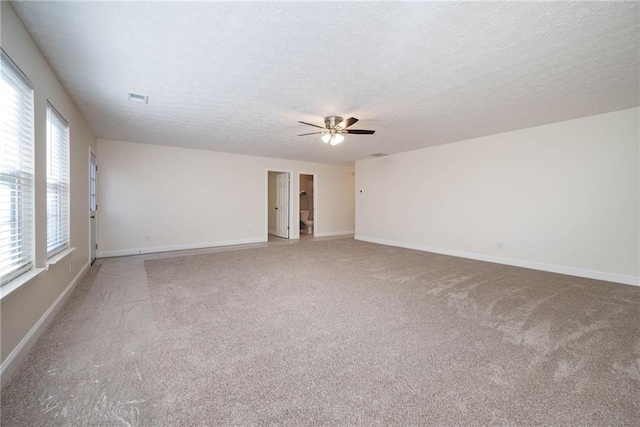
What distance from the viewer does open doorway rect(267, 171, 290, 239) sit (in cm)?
799

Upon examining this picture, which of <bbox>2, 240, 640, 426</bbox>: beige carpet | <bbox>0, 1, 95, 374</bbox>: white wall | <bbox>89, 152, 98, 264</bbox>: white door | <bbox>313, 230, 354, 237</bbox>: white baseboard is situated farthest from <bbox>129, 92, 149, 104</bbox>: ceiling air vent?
<bbox>313, 230, 354, 237</bbox>: white baseboard

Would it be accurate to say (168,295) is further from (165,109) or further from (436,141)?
(436,141)

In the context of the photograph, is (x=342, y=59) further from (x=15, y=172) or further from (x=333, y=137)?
(x=15, y=172)

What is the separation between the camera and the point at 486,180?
5121mm

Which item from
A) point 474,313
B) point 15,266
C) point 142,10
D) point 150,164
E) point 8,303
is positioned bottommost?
point 474,313

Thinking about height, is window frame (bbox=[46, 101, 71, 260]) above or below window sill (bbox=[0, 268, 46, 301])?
above

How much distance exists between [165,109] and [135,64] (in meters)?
1.22

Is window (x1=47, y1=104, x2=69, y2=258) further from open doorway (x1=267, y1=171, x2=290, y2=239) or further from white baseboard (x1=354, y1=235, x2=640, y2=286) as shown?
white baseboard (x1=354, y1=235, x2=640, y2=286)

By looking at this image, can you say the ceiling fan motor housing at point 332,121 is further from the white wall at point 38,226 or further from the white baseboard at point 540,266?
the white baseboard at point 540,266

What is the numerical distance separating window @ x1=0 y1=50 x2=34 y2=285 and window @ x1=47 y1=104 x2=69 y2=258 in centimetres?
61

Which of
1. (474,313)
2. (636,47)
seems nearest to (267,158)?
(474,313)

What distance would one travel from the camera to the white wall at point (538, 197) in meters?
3.75

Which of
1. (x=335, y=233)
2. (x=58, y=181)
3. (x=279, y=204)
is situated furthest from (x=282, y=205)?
(x=58, y=181)

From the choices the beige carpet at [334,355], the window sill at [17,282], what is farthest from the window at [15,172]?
the beige carpet at [334,355]
